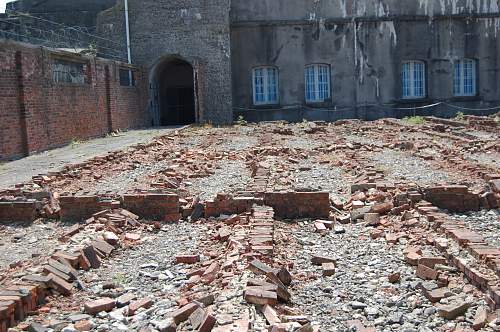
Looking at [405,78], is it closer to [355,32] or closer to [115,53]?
[355,32]

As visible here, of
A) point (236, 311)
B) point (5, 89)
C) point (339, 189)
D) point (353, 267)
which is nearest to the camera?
point (236, 311)

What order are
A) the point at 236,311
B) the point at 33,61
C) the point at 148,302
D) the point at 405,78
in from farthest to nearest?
the point at 405,78
the point at 33,61
the point at 148,302
the point at 236,311

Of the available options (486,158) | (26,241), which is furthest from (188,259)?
(486,158)

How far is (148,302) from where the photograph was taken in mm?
4441

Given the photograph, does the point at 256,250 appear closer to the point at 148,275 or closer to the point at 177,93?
the point at 148,275

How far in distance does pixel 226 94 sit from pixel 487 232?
19.3 metres

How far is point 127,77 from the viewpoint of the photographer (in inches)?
Result: 902

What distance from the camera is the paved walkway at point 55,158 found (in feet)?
35.9

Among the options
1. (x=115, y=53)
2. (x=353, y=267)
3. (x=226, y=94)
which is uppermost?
(x=115, y=53)

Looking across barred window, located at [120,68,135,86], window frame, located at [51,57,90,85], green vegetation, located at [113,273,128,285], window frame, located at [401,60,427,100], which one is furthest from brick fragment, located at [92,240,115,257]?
window frame, located at [401,60,427,100]

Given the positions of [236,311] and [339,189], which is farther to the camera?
[339,189]

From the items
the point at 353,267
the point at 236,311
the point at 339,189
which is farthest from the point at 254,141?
the point at 236,311

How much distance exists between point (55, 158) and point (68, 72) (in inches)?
179

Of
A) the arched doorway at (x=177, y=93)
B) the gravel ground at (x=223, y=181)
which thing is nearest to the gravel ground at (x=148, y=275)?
the gravel ground at (x=223, y=181)
